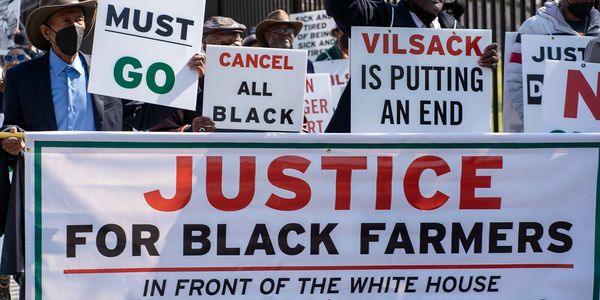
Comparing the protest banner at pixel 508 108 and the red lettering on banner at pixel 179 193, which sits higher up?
the protest banner at pixel 508 108

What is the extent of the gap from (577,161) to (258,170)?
1475 millimetres

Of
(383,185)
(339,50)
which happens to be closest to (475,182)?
(383,185)

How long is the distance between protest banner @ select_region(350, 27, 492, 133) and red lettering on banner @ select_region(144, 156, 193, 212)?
4.73ft

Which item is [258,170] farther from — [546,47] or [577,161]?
[546,47]

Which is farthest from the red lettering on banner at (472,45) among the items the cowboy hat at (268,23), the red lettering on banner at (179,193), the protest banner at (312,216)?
the cowboy hat at (268,23)

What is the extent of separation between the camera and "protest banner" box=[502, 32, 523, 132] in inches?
264

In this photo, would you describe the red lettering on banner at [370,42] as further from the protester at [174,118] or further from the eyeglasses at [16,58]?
the eyeglasses at [16,58]

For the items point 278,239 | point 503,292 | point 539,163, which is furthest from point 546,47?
point 278,239

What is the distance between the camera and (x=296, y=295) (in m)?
4.71

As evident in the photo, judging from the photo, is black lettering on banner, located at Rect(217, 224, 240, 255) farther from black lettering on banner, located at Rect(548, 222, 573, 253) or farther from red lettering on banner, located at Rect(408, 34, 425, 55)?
red lettering on banner, located at Rect(408, 34, 425, 55)

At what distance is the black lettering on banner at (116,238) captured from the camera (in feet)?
15.1

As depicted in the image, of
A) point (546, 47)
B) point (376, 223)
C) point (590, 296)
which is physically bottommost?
point (590, 296)

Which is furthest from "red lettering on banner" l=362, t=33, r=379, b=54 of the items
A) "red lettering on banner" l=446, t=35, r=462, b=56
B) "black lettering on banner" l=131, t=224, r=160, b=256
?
"black lettering on banner" l=131, t=224, r=160, b=256

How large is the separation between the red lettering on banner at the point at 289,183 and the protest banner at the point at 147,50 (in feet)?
4.06
